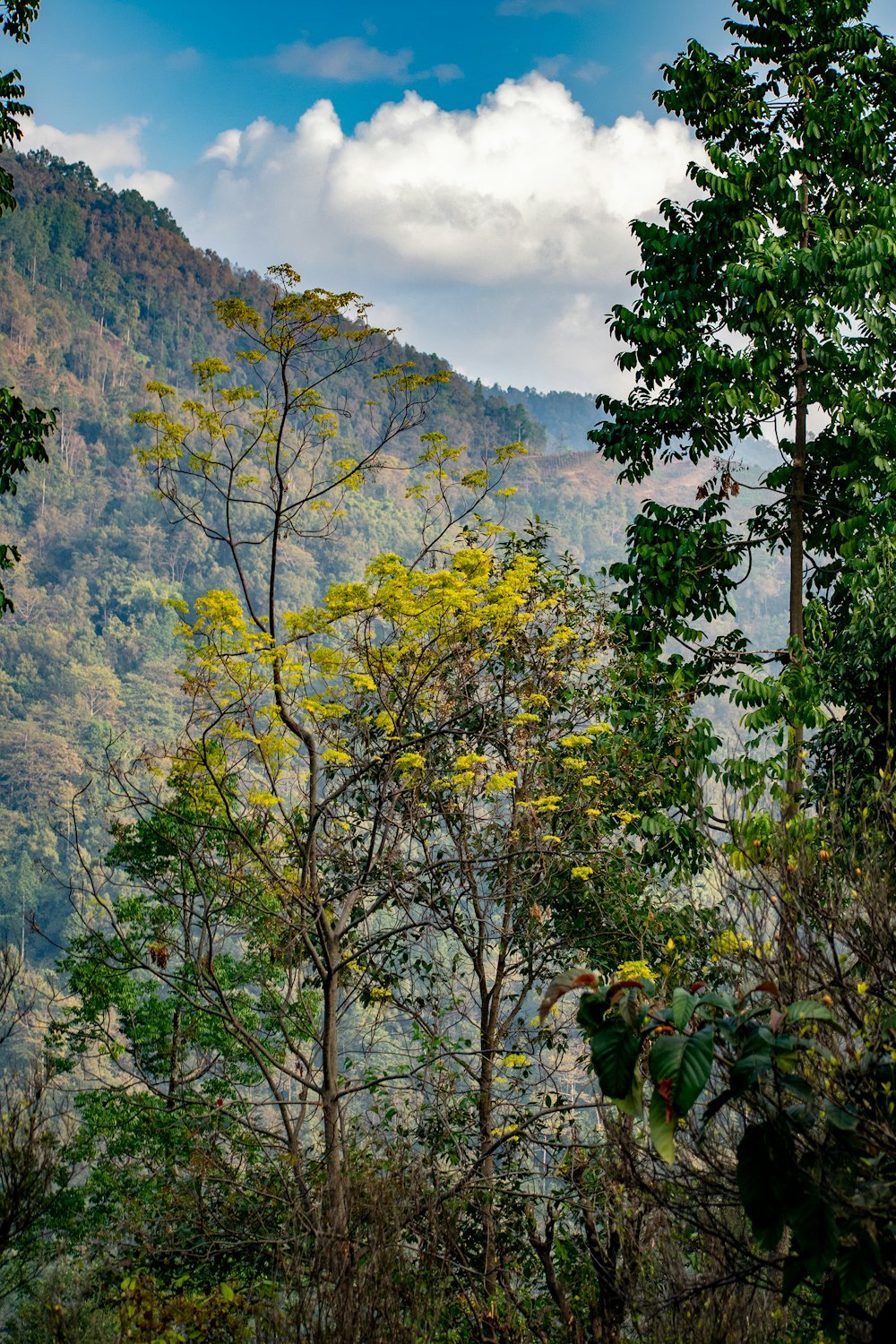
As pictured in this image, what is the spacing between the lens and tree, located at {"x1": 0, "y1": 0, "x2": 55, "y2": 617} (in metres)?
6.21

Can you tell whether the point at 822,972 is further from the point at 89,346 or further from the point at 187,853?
the point at 89,346

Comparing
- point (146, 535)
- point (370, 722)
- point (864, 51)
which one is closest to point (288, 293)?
point (370, 722)

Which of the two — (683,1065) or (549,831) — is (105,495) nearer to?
(549,831)

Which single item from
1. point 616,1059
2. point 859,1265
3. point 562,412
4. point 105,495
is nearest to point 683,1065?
point 616,1059

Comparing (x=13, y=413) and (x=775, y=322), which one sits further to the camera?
(x=775, y=322)

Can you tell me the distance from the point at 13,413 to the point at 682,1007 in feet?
19.2

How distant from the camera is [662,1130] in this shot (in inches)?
63.4

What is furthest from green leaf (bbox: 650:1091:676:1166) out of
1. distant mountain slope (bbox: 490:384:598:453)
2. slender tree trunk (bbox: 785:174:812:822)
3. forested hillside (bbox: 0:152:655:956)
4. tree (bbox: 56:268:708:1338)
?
distant mountain slope (bbox: 490:384:598:453)

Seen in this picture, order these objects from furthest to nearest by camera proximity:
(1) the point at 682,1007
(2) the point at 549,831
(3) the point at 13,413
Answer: (2) the point at 549,831
(3) the point at 13,413
(1) the point at 682,1007

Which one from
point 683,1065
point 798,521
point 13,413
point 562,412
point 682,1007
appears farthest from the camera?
point 562,412

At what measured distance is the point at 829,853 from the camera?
4.13 metres

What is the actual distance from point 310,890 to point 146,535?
9471cm

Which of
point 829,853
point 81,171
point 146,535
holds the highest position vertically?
point 81,171

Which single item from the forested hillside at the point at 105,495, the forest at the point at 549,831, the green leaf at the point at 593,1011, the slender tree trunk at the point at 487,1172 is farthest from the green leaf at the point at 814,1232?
the forested hillside at the point at 105,495
